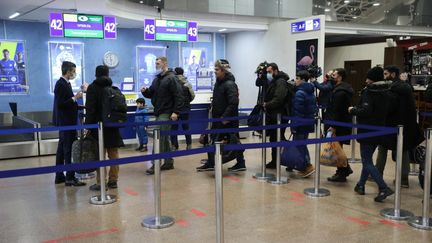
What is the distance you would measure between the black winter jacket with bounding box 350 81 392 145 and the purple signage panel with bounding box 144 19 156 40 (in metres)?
6.32

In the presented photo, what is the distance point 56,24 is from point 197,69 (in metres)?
6.21

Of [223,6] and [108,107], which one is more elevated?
[223,6]

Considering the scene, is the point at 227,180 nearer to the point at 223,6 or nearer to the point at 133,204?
the point at 133,204

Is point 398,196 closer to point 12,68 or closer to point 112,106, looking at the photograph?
point 112,106

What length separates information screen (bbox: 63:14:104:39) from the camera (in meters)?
8.51

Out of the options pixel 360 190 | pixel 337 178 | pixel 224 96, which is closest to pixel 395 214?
pixel 360 190

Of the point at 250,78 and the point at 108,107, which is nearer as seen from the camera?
the point at 108,107

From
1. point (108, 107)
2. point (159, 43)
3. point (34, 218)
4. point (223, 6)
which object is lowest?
point (34, 218)

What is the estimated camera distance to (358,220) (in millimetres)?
4234

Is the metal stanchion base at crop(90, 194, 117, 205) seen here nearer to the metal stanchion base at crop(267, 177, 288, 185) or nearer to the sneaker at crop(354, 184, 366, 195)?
the metal stanchion base at crop(267, 177, 288, 185)

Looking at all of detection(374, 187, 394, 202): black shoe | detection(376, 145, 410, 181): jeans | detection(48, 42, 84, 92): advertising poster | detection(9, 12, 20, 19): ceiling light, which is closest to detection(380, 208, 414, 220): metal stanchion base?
detection(374, 187, 394, 202): black shoe

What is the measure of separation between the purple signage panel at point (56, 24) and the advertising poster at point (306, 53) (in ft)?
19.3

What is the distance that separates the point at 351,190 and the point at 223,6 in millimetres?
8041

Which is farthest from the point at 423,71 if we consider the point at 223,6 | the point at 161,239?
the point at 161,239
